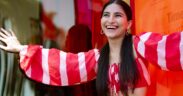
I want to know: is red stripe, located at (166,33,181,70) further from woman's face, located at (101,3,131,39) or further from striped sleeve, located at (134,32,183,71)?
woman's face, located at (101,3,131,39)

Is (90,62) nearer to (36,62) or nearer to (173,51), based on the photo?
→ (36,62)

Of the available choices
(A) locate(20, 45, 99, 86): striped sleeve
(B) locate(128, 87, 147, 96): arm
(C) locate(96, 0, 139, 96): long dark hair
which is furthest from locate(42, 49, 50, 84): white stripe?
(B) locate(128, 87, 147, 96): arm

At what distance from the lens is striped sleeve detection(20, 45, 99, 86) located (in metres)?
1.34

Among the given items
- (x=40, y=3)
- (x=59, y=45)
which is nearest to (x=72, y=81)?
(x=59, y=45)

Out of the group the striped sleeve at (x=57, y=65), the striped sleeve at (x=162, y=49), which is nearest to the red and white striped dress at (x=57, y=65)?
the striped sleeve at (x=57, y=65)

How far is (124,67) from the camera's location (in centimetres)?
121

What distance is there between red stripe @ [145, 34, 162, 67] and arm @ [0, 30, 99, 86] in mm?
225

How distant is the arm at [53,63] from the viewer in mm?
1344

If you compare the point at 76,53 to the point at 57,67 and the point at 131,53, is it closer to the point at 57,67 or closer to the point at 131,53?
the point at 57,67

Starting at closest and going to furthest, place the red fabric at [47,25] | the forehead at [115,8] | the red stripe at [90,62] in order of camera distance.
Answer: the forehead at [115,8] < the red stripe at [90,62] < the red fabric at [47,25]

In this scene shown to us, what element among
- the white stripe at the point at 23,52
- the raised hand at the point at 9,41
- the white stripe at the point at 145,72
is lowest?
the white stripe at the point at 145,72

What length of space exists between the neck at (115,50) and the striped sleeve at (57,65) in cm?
8

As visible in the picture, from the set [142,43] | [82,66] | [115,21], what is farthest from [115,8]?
[82,66]

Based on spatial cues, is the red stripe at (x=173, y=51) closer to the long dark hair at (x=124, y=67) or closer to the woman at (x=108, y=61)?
the woman at (x=108, y=61)
